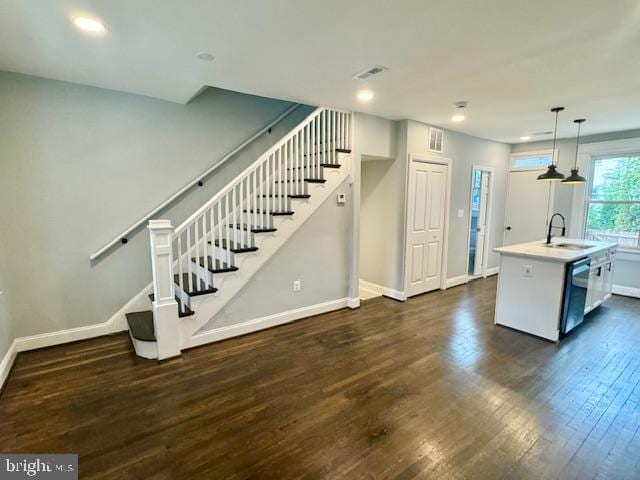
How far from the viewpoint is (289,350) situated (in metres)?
3.20

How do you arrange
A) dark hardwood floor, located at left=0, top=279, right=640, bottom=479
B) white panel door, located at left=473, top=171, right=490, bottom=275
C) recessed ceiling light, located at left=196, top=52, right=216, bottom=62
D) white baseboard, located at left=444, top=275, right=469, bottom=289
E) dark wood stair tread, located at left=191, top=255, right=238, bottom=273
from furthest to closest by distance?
white panel door, located at left=473, top=171, right=490, bottom=275, white baseboard, located at left=444, top=275, right=469, bottom=289, dark wood stair tread, located at left=191, top=255, right=238, bottom=273, recessed ceiling light, located at left=196, top=52, right=216, bottom=62, dark hardwood floor, located at left=0, top=279, right=640, bottom=479

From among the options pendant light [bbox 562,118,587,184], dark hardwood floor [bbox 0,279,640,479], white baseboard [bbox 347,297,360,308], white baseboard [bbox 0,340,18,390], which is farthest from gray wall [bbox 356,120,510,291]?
white baseboard [bbox 0,340,18,390]

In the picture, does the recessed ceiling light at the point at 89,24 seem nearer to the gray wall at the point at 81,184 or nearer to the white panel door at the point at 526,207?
the gray wall at the point at 81,184

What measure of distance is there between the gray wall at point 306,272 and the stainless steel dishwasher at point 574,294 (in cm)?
249

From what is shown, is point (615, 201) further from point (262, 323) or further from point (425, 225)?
point (262, 323)

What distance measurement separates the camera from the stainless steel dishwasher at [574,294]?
3359mm

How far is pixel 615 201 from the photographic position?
206 inches

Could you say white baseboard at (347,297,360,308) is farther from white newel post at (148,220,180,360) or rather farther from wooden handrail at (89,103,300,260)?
wooden handrail at (89,103,300,260)

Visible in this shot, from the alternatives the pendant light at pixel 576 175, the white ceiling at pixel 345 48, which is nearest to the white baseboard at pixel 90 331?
the white ceiling at pixel 345 48

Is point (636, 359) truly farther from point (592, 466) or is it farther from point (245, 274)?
point (245, 274)

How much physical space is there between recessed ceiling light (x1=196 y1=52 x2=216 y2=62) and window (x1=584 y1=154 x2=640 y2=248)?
20.8 ft

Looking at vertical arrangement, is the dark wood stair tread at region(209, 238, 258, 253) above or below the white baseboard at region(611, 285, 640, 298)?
above

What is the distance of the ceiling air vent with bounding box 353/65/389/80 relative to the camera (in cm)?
269

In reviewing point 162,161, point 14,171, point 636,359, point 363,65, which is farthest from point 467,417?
point 14,171
